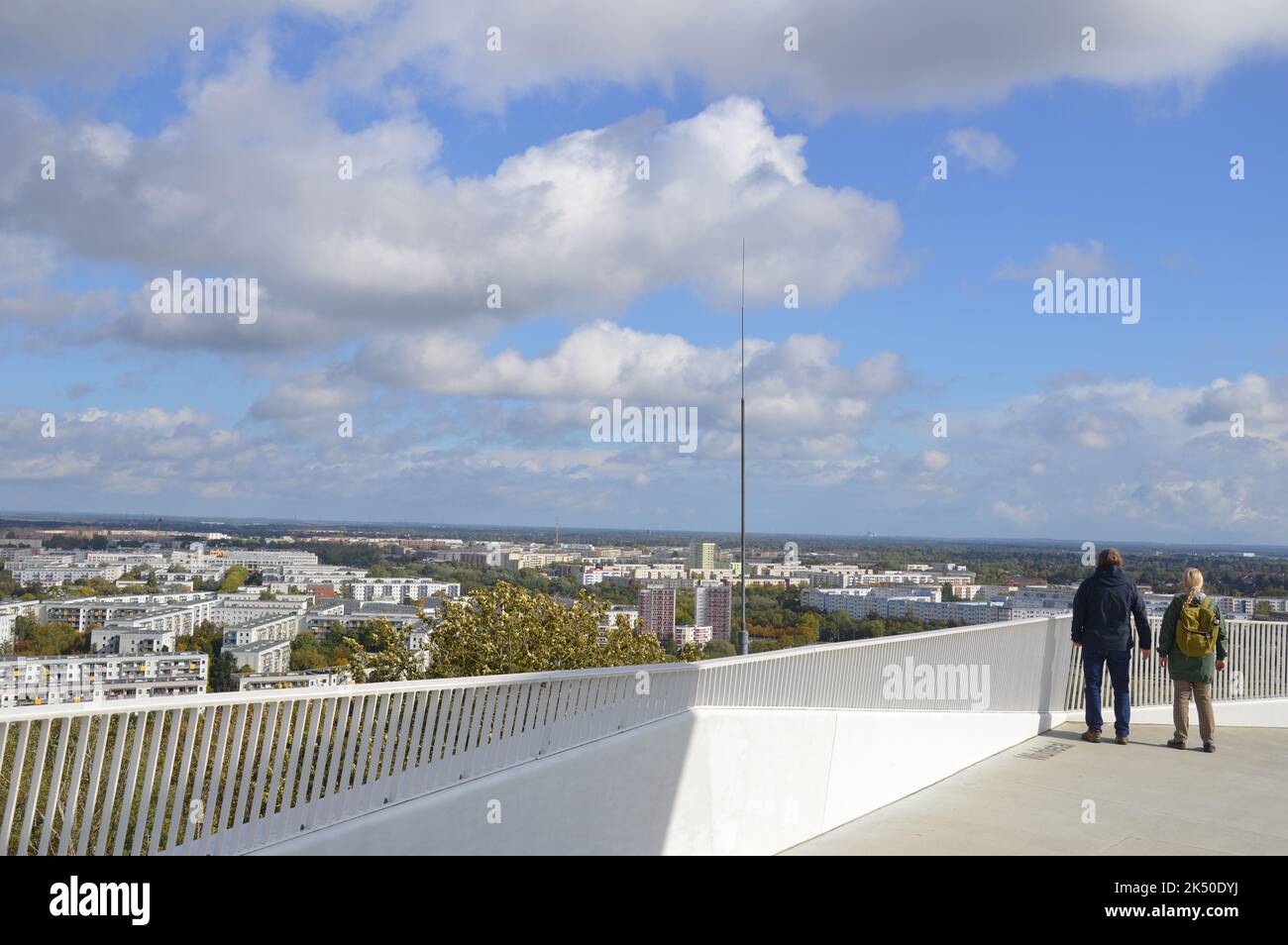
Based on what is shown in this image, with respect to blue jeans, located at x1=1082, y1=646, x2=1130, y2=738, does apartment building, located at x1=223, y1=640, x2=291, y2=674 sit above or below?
below

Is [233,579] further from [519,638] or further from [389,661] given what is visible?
[519,638]

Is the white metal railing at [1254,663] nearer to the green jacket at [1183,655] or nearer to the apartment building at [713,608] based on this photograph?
the green jacket at [1183,655]

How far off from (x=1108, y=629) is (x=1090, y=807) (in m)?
2.95

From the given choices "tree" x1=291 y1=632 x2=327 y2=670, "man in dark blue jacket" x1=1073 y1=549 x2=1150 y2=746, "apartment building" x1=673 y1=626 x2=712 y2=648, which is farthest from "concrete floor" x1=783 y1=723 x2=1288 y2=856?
"apartment building" x1=673 y1=626 x2=712 y2=648

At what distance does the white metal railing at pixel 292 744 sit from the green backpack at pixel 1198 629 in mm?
4700

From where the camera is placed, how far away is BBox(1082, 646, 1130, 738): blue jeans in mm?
10891

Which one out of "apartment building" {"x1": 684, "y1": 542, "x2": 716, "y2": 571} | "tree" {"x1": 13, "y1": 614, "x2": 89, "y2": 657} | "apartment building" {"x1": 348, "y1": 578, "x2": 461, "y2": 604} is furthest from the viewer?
"apartment building" {"x1": 348, "y1": 578, "x2": 461, "y2": 604}

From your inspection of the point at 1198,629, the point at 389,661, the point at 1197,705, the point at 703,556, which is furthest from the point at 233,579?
the point at 1198,629

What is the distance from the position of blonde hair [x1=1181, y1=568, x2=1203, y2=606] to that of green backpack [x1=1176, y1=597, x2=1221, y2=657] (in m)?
0.09

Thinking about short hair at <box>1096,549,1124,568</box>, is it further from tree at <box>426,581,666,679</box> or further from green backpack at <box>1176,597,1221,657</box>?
tree at <box>426,581,666,679</box>

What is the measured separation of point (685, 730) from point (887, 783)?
2763mm
